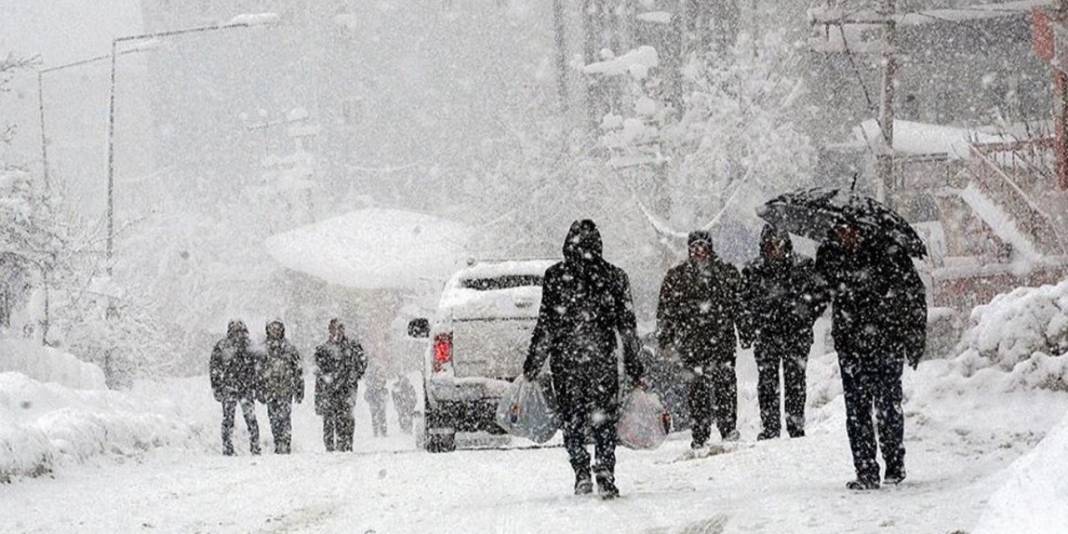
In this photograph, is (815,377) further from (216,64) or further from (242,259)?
(216,64)

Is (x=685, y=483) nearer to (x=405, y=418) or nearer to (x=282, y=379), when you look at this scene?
(x=282, y=379)

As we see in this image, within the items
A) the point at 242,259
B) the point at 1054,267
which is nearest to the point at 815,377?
the point at 1054,267

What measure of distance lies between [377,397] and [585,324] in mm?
26369

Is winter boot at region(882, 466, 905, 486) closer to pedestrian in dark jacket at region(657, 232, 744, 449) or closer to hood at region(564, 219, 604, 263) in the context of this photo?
hood at region(564, 219, 604, 263)

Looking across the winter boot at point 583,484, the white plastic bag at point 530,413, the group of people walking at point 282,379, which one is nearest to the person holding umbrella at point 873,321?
the winter boot at point 583,484

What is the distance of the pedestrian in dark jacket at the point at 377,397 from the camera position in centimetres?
3473

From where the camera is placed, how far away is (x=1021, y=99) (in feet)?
130

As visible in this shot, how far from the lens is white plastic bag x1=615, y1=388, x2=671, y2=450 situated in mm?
8914

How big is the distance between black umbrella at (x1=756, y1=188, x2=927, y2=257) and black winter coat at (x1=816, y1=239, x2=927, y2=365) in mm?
94

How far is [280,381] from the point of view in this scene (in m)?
17.5

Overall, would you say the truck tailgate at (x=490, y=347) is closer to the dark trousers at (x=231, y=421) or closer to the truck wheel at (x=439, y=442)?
the truck wheel at (x=439, y=442)

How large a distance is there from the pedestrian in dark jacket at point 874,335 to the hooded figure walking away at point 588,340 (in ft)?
4.25

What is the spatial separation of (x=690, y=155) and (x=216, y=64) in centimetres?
4185

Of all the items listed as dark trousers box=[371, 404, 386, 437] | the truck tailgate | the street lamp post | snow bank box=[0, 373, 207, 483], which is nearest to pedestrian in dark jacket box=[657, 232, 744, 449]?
the truck tailgate
